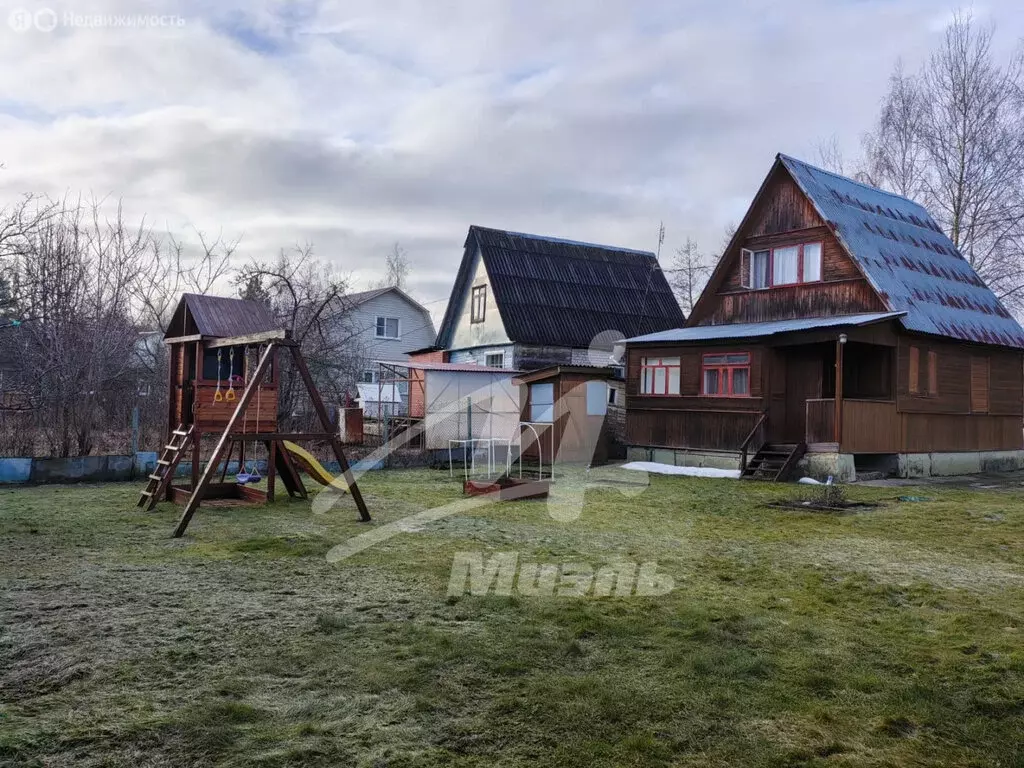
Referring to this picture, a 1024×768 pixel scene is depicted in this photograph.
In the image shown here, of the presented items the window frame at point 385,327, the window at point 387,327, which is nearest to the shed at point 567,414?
the window frame at point 385,327

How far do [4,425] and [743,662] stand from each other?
1510 cm

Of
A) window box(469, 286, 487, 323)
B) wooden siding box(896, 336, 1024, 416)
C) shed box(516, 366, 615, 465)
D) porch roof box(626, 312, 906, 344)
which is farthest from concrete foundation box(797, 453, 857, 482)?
window box(469, 286, 487, 323)

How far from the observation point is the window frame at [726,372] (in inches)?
719

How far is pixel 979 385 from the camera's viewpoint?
66.8ft

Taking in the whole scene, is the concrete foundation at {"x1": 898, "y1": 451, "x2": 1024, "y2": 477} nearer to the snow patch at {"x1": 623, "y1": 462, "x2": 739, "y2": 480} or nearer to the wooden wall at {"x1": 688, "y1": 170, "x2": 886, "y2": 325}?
the wooden wall at {"x1": 688, "y1": 170, "x2": 886, "y2": 325}

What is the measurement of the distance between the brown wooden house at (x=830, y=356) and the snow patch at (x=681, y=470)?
1.20ft

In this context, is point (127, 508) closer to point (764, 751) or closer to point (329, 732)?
point (329, 732)

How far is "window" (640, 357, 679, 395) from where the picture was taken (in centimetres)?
1986

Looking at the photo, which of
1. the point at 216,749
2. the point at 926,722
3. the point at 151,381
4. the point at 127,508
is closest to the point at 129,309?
the point at 151,381

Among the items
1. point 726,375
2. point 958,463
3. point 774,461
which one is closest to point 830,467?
point 774,461

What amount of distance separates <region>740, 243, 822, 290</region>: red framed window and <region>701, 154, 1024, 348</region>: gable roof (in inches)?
25.1

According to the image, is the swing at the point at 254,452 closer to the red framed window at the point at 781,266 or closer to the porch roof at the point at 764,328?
the porch roof at the point at 764,328

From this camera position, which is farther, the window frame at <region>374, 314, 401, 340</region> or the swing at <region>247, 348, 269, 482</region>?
the window frame at <region>374, 314, 401, 340</region>

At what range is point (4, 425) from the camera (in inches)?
597
